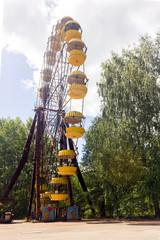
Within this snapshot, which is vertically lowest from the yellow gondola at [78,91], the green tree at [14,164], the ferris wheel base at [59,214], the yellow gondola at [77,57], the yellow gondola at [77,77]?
the ferris wheel base at [59,214]

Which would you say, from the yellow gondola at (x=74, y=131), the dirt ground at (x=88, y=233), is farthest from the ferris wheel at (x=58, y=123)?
the dirt ground at (x=88, y=233)

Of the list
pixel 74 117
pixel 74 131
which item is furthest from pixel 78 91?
pixel 74 131

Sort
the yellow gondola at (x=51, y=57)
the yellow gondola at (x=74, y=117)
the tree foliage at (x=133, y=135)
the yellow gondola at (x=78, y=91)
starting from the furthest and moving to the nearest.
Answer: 1. the yellow gondola at (x=51, y=57)
2. the yellow gondola at (x=78, y=91)
3. the yellow gondola at (x=74, y=117)
4. the tree foliage at (x=133, y=135)

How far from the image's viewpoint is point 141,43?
21.6 meters

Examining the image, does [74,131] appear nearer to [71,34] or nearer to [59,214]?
[59,214]

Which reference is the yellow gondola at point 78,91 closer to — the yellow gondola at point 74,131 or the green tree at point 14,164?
the yellow gondola at point 74,131

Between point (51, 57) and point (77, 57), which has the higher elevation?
point (51, 57)

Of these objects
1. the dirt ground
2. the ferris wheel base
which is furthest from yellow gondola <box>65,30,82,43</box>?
the dirt ground

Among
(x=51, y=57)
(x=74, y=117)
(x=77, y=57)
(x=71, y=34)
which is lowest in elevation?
(x=74, y=117)

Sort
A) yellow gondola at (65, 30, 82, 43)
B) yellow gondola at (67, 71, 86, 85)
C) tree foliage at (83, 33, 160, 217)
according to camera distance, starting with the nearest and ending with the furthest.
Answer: tree foliage at (83, 33, 160, 217) → yellow gondola at (67, 71, 86, 85) → yellow gondola at (65, 30, 82, 43)

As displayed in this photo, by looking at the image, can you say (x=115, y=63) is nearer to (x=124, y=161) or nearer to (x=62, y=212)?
(x=124, y=161)

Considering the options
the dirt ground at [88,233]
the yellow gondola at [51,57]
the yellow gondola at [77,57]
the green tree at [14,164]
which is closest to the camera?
the dirt ground at [88,233]

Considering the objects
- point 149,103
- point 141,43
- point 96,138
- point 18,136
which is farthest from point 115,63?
point 18,136

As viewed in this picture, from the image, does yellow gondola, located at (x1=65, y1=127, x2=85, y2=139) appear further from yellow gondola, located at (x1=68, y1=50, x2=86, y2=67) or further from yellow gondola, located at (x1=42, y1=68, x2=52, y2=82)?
yellow gondola, located at (x1=42, y1=68, x2=52, y2=82)
